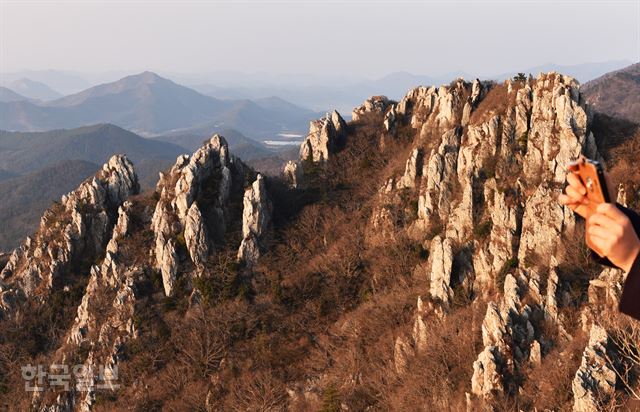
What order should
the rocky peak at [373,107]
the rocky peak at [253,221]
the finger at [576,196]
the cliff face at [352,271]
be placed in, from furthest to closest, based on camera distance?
the rocky peak at [373,107] < the rocky peak at [253,221] < the cliff face at [352,271] < the finger at [576,196]

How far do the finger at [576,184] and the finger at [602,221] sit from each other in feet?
0.79

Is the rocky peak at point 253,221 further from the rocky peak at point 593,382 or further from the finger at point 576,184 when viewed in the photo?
the finger at point 576,184

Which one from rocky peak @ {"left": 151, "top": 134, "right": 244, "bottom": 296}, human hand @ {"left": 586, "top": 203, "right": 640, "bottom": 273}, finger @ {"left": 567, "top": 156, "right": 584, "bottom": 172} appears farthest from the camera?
rocky peak @ {"left": 151, "top": 134, "right": 244, "bottom": 296}

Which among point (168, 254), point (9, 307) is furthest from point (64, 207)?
point (168, 254)

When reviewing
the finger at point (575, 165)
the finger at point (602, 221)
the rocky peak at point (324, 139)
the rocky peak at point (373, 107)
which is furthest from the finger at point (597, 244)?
the rocky peak at point (373, 107)

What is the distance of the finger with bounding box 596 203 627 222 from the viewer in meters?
3.97

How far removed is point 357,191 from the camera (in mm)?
56688

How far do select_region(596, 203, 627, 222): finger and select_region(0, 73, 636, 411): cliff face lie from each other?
78.4 feet

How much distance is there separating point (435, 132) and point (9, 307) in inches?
1988

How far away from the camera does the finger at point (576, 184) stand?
14.0 ft

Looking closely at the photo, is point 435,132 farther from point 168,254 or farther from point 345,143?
point 168,254

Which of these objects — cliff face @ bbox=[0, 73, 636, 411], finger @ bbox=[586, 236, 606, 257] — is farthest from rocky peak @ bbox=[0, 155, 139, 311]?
finger @ bbox=[586, 236, 606, 257]

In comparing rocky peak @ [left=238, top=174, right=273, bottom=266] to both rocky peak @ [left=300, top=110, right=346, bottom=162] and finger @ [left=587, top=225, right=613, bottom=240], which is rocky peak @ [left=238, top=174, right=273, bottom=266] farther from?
finger @ [left=587, top=225, right=613, bottom=240]

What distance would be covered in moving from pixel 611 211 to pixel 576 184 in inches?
15.6
